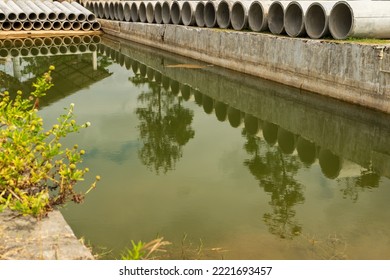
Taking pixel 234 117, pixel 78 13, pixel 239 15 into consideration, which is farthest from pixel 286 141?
pixel 78 13

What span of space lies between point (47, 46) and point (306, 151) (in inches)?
584

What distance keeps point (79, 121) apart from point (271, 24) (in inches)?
230

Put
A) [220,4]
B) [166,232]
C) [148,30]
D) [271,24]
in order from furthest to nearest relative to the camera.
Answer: [148,30], [220,4], [271,24], [166,232]

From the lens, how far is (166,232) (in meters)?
4.32

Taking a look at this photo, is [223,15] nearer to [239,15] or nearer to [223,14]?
[223,14]

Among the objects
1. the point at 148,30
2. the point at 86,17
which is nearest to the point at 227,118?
the point at 148,30

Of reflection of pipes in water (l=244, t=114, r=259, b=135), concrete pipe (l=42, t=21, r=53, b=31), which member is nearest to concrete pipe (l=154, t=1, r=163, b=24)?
concrete pipe (l=42, t=21, r=53, b=31)

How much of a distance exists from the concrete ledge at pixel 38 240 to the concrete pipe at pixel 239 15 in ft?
35.4

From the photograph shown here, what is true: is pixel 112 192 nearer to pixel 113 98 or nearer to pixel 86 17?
pixel 113 98

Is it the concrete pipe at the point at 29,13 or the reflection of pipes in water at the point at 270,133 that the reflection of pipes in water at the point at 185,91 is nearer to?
the reflection of pipes in water at the point at 270,133

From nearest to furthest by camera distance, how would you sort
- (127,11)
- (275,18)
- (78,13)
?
(275,18), (127,11), (78,13)

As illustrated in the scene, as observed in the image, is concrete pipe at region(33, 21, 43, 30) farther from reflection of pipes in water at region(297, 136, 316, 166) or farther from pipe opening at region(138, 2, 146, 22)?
reflection of pipes in water at region(297, 136, 316, 166)

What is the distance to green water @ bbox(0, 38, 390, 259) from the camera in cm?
423

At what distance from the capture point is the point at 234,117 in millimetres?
8805
